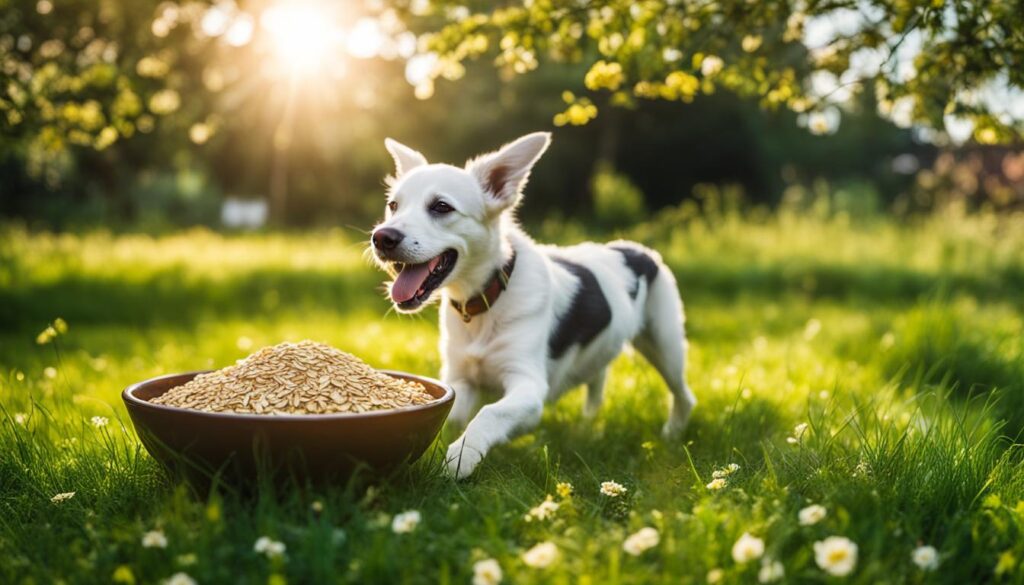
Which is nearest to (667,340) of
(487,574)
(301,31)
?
(487,574)

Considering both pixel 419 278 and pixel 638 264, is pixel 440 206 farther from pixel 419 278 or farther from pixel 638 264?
pixel 638 264

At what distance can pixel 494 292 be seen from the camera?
385 cm

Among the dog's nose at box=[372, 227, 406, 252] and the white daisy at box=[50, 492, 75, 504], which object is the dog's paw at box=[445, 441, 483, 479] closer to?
the dog's nose at box=[372, 227, 406, 252]

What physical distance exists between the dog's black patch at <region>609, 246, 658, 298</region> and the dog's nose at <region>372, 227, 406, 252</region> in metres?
1.73

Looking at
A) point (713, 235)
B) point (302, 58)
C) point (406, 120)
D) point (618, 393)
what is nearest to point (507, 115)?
point (406, 120)

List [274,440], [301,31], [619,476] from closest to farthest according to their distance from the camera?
[274,440]
[619,476]
[301,31]

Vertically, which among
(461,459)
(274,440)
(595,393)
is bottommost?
(595,393)

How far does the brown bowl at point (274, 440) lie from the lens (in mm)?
2678

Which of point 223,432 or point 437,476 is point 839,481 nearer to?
point 437,476

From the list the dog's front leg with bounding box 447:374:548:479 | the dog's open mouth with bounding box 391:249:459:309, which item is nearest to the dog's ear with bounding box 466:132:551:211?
the dog's open mouth with bounding box 391:249:459:309

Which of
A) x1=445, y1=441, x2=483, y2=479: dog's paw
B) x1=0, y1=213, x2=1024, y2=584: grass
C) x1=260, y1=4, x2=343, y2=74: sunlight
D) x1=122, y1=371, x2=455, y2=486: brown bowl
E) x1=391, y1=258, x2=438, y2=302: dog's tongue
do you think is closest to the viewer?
x1=0, y1=213, x2=1024, y2=584: grass

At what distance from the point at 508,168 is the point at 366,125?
25724 millimetres

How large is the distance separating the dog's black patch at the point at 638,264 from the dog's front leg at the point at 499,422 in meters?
1.29

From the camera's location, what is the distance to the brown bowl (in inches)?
105
